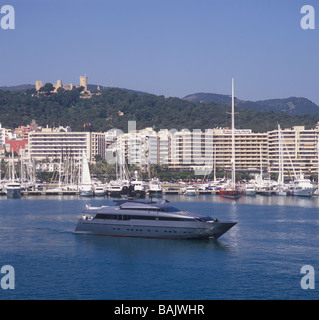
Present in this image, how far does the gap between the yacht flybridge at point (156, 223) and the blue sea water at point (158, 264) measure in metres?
0.49

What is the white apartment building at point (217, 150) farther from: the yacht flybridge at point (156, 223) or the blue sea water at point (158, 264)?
the yacht flybridge at point (156, 223)

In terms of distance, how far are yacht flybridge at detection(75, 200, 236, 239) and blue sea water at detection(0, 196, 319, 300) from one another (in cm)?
49

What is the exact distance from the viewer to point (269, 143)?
16225cm

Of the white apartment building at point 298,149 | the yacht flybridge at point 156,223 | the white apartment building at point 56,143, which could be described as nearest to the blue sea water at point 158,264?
the yacht flybridge at point 156,223

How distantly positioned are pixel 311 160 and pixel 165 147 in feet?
120

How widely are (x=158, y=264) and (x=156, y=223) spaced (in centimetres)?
590

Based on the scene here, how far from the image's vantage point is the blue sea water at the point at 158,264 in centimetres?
2759

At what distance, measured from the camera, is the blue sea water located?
27.6 metres

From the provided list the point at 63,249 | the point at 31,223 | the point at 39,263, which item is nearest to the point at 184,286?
the point at 39,263

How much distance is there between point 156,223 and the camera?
39000 millimetres

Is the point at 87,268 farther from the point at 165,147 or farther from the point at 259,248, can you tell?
the point at 165,147

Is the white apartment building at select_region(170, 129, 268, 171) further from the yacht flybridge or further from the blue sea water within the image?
the yacht flybridge

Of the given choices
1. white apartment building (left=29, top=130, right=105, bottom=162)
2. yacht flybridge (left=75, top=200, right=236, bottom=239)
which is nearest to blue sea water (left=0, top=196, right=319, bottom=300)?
yacht flybridge (left=75, top=200, right=236, bottom=239)
